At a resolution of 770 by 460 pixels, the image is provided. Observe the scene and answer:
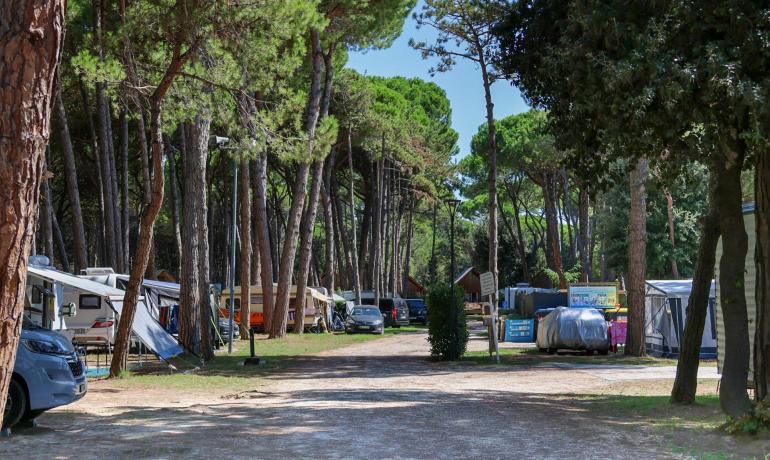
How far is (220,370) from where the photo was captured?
17.5 meters

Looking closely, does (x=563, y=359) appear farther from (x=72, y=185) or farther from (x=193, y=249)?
(x=72, y=185)

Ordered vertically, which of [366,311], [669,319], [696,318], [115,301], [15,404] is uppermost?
[115,301]

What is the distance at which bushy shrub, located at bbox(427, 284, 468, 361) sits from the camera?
20719 millimetres

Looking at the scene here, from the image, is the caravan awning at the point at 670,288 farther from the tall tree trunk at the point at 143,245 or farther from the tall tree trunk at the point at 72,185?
the tall tree trunk at the point at 72,185

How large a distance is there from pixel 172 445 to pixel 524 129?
38.7 m

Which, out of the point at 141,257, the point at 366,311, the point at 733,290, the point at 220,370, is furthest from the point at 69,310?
the point at 366,311

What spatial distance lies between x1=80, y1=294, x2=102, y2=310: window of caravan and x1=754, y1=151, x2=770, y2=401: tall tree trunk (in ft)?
52.2

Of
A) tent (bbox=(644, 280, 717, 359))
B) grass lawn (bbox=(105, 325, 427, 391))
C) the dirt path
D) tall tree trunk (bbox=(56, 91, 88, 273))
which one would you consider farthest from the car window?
the dirt path

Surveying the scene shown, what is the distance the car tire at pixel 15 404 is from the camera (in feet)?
28.3

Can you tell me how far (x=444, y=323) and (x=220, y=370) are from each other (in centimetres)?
615

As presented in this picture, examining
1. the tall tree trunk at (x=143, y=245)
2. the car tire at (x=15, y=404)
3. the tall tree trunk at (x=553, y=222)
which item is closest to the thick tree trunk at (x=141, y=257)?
the tall tree trunk at (x=143, y=245)

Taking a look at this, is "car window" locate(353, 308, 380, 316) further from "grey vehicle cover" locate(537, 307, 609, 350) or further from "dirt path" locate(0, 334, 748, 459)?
"dirt path" locate(0, 334, 748, 459)

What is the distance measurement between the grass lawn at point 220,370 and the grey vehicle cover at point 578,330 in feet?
22.8

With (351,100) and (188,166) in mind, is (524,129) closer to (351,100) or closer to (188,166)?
(351,100)
